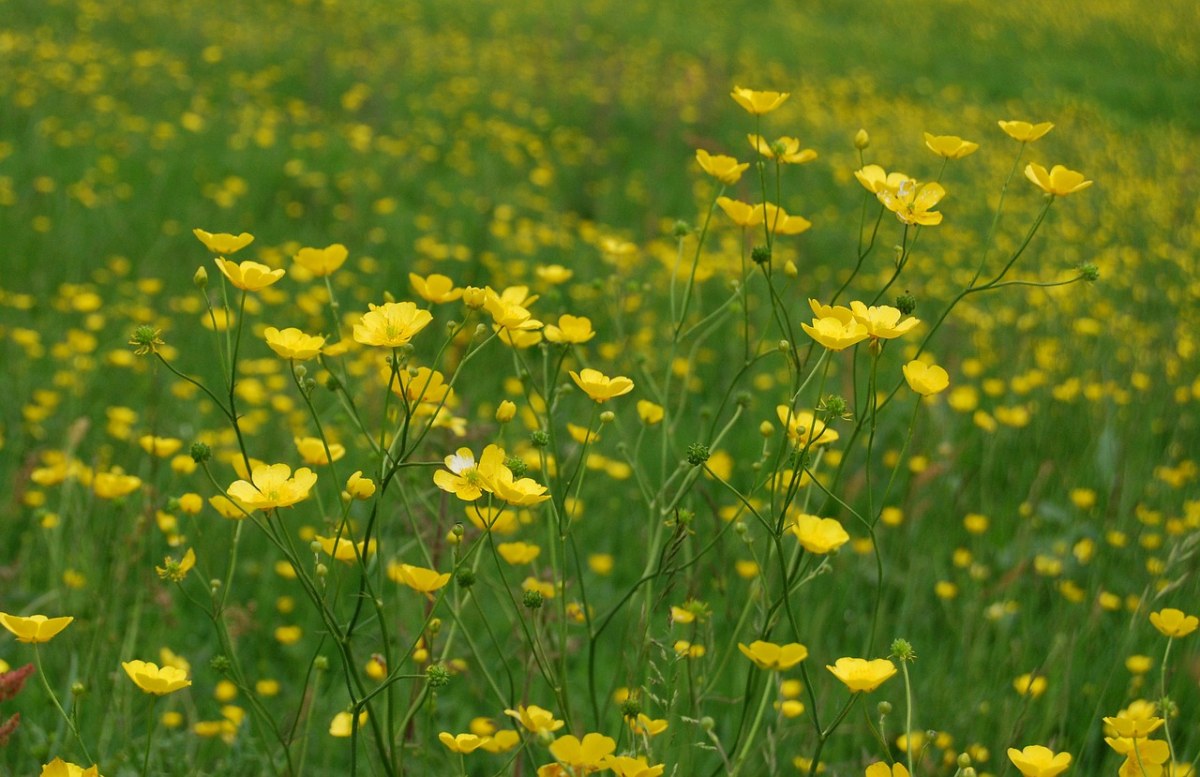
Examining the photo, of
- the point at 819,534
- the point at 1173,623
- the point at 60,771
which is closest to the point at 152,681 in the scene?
the point at 60,771

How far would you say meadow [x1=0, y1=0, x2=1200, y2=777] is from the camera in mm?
1191

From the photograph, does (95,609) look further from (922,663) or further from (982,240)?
(982,240)

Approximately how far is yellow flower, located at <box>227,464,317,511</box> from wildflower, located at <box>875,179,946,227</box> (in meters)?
0.69

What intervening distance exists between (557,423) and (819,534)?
1.75 meters

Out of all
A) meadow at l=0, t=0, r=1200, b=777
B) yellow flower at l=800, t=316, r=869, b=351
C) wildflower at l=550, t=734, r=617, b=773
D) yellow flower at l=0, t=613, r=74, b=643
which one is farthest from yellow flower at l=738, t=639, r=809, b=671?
yellow flower at l=0, t=613, r=74, b=643

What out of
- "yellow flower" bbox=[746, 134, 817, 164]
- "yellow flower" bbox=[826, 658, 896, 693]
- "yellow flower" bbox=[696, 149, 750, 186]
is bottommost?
"yellow flower" bbox=[826, 658, 896, 693]

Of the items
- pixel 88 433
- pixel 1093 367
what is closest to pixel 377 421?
pixel 88 433

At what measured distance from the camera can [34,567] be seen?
208 cm

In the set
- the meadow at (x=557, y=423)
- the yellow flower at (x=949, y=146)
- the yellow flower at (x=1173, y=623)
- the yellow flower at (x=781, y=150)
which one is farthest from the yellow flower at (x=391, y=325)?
the yellow flower at (x=1173, y=623)

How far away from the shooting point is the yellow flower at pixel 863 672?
0.99 meters

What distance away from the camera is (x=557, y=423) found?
110 inches

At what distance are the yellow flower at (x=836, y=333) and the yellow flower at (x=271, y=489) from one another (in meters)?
0.50

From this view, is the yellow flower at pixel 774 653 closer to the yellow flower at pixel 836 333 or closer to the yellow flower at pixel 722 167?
the yellow flower at pixel 836 333

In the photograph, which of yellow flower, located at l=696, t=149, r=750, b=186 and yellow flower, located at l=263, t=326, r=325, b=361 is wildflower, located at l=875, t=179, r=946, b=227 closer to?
yellow flower, located at l=696, t=149, r=750, b=186
